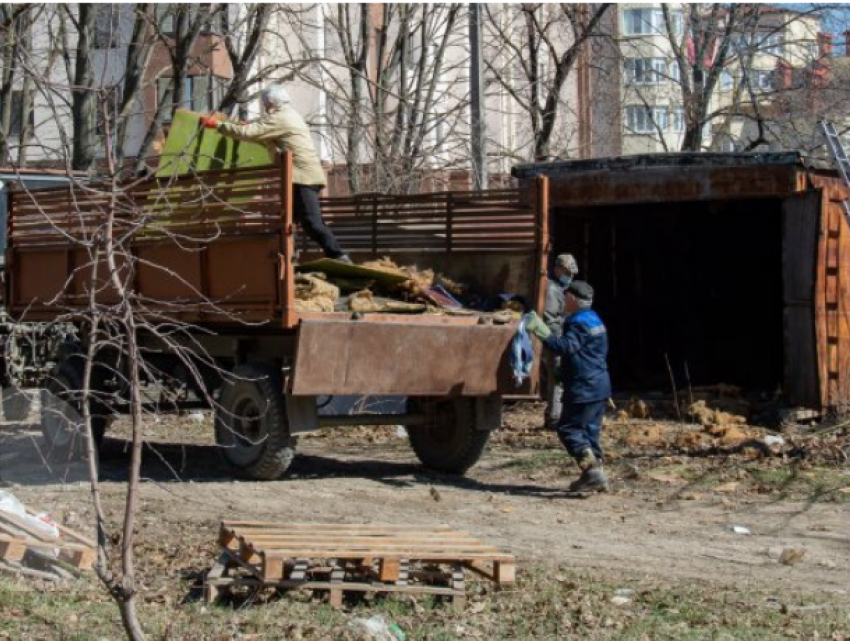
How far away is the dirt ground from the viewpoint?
833 centimetres

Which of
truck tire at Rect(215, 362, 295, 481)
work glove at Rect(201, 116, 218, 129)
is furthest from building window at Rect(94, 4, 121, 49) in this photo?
truck tire at Rect(215, 362, 295, 481)

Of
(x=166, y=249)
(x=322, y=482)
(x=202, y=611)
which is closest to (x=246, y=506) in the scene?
(x=322, y=482)

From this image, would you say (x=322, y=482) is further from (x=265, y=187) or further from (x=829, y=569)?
(x=829, y=569)

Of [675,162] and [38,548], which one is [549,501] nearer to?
[38,548]

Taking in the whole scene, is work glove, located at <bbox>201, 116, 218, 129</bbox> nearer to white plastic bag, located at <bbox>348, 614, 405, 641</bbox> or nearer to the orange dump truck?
the orange dump truck

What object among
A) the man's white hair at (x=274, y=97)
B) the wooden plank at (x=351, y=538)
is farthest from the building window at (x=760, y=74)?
the wooden plank at (x=351, y=538)

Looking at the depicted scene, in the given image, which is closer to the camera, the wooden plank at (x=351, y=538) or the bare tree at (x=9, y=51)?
the wooden plank at (x=351, y=538)

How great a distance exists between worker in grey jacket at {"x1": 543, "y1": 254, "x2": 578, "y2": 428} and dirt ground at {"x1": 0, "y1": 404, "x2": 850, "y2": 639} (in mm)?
339

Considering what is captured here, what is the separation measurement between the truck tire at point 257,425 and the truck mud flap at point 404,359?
1.69 feet

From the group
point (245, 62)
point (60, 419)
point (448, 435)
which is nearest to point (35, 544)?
point (60, 419)

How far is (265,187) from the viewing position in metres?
10.2

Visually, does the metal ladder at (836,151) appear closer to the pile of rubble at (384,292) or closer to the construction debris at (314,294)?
the pile of rubble at (384,292)

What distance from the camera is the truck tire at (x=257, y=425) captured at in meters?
10.9

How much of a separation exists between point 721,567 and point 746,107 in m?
27.5
